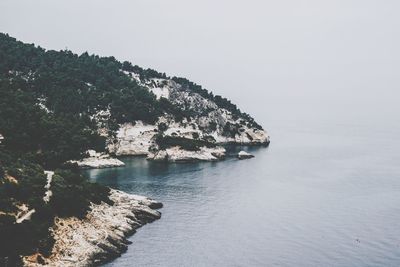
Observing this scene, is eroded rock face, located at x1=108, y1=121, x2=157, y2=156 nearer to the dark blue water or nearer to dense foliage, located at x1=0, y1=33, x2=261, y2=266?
dense foliage, located at x1=0, y1=33, x2=261, y2=266

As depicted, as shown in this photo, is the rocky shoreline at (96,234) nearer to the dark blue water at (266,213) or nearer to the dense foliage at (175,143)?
the dark blue water at (266,213)

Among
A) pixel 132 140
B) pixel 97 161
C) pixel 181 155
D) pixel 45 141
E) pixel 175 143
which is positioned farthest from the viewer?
pixel 132 140

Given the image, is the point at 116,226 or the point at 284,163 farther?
the point at 284,163

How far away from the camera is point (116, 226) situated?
258 feet

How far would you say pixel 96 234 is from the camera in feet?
233

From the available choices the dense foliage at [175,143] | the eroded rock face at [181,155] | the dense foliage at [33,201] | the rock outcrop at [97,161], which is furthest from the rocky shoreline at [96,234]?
the dense foliage at [175,143]

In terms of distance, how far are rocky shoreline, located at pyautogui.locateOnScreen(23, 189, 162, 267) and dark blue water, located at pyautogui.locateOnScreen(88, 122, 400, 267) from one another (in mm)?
2445

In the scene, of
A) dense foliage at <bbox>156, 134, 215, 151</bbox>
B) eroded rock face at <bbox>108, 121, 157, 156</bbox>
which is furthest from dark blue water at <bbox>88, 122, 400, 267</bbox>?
dense foliage at <bbox>156, 134, 215, 151</bbox>

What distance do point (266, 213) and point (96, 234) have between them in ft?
133

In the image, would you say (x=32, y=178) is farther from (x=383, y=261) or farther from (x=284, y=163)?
(x=284, y=163)

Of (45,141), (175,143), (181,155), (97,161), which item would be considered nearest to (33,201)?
(45,141)

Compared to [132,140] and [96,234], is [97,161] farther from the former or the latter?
[96,234]

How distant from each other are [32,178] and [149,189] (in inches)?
1764

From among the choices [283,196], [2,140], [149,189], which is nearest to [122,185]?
[149,189]
